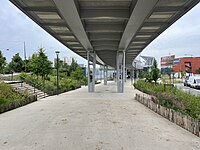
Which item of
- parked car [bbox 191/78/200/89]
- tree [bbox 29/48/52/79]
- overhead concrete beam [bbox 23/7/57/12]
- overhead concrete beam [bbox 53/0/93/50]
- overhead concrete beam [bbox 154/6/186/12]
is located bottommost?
parked car [bbox 191/78/200/89]

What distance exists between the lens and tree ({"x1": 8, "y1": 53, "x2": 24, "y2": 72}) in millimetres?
45500

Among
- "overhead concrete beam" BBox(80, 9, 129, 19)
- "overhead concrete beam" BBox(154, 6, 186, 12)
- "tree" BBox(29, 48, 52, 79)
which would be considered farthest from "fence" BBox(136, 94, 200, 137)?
"tree" BBox(29, 48, 52, 79)

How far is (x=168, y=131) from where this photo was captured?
7273 millimetres

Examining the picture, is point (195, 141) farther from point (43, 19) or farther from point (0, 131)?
point (43, 19)

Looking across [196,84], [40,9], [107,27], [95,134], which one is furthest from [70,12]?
[196,84]

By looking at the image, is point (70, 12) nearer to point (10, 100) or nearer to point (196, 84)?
point (10, 100)

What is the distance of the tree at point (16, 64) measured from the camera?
45500mm

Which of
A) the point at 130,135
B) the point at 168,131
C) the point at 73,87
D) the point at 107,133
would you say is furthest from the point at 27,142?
the point at 73,87

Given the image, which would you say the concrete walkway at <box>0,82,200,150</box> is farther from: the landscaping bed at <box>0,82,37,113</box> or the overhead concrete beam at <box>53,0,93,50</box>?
the overhead concrete beam at <box>53,0,93,50</box>

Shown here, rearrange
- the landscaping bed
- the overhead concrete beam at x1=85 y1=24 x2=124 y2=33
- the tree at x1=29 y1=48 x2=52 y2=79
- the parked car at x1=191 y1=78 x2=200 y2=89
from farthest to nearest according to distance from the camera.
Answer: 1. the parked car at x1=191 y1=78 x2=200 y2=89
2. the tree at x1=29 y1=48 x2=52 y2=79
3. the overhead concrete beam at x1=85 y1=24 x2=124 y2=33
4. the landscaping bed

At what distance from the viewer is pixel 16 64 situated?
45875mm

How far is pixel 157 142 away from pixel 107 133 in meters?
1.57

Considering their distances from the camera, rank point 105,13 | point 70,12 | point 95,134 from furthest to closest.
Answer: point 105,13, point 70,12, point 95,134

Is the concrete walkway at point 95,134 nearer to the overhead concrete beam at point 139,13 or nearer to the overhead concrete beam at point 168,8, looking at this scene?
the overhead concrete beam at point 139,13
